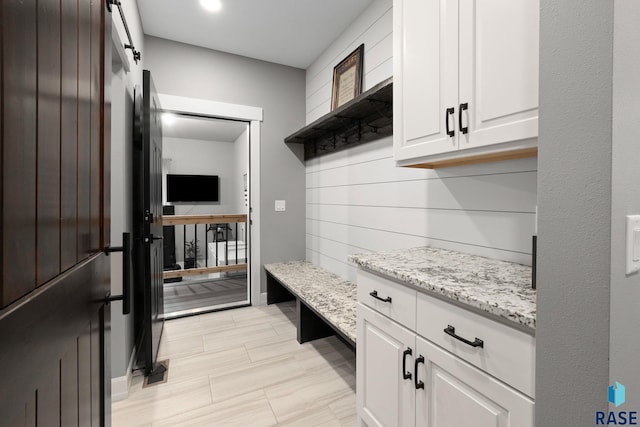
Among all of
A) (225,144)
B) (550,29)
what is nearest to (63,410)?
(550,29)

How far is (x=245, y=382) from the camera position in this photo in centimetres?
197

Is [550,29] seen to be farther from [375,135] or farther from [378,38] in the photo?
[378,38]

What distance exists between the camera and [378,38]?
225cm

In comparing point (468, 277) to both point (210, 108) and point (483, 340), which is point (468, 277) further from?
point (210, 108)

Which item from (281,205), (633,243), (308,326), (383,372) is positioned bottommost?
(308,326)

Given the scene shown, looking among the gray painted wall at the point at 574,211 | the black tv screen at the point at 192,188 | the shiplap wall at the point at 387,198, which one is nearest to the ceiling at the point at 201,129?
the black tv screen at the point at 192,188

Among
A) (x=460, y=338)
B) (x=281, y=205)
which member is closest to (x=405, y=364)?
(x=460, y=338)

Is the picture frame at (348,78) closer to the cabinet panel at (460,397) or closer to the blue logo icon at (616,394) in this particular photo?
the cabinet panel at (460,397)

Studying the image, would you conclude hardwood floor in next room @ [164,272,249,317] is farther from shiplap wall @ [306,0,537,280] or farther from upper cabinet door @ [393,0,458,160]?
upper cabinet door @ [393,0,458,160]

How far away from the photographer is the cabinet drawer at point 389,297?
1.18 meters

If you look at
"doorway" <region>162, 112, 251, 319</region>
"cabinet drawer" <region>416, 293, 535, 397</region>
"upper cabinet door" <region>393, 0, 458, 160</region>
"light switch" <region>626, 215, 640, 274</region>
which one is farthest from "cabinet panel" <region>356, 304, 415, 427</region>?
"doorway" <region>162, 112, 251, 319</region>

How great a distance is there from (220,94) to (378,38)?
68.6 inches

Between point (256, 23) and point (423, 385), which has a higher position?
point (256, 23)

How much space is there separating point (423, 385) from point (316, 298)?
4.08 ft
